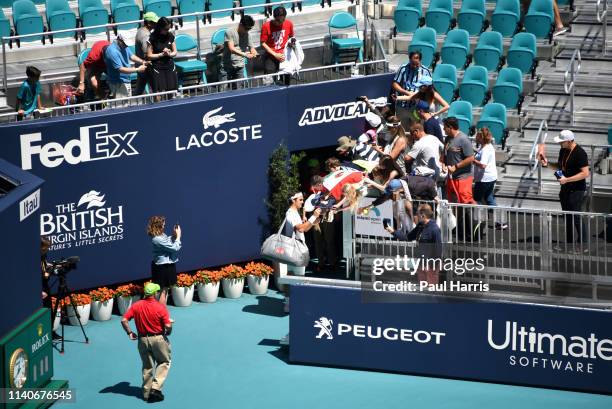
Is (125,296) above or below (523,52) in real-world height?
below

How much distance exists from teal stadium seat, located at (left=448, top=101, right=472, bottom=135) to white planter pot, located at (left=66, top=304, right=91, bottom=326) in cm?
678

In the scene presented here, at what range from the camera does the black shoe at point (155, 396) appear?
1790 cm

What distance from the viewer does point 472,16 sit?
2552 centimetres

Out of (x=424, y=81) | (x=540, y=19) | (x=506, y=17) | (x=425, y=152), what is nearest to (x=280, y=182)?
(x=425, y=152)

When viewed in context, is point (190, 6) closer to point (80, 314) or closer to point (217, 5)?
point (217, 5)

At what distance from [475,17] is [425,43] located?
4.39 ft

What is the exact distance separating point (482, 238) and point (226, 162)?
4.68m

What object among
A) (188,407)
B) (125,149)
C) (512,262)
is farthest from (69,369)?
(512,262)

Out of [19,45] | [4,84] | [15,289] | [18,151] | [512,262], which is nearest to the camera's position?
[15,289]

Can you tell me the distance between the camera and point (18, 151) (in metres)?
19.5

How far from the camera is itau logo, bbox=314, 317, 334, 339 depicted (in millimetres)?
18938

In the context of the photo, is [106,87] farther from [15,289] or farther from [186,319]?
[15,289]

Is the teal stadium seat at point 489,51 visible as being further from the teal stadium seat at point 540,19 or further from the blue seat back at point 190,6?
the blue seat back at point 190,6

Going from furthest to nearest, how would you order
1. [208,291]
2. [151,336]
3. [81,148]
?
1. [208,291]
2. [81,148]
3. [151,336]
